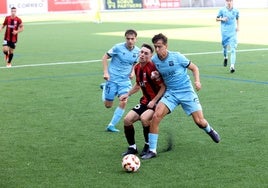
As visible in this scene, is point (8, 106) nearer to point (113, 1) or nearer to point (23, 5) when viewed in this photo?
point (23, 5)

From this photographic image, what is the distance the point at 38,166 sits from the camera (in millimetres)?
9875

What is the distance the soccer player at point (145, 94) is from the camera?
10.5 metres

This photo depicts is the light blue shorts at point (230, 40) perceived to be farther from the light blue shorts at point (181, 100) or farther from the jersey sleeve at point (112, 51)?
the light blue shorts at point (181, 100)

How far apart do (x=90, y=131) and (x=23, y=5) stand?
44.2m

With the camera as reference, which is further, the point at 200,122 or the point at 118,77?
the point at 118,77

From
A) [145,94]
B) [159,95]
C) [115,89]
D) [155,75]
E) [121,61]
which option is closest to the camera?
[155,75]

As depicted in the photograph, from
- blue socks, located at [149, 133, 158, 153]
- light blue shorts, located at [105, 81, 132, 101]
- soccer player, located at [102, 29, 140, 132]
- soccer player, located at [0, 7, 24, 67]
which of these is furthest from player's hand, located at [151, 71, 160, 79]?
soccer player, located at [0, 7, 24, 67]

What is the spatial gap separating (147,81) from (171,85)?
382mm

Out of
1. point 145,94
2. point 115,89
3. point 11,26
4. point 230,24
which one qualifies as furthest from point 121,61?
point 11,26

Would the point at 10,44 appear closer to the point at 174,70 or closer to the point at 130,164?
the point at 174,70

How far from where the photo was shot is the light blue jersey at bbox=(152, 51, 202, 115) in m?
10.4

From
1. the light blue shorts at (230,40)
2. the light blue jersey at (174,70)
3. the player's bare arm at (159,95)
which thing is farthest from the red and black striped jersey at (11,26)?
the light blue jersey at (174,70)

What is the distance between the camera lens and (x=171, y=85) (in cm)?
1058

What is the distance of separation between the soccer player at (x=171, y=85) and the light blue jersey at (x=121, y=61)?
2138 millimetres
